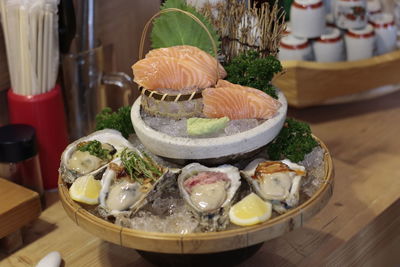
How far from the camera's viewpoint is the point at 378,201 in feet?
4.72

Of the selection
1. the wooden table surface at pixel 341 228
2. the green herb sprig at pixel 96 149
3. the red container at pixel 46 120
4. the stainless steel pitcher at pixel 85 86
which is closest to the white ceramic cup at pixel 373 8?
the wooden table surface at pixel 341 228

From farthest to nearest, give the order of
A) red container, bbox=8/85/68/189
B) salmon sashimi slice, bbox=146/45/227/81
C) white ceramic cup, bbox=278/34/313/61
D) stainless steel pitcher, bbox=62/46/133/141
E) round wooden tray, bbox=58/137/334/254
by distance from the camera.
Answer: white ceramic cup, bbox=278/34/313/61
stainless steel pitcher, bbox=62/46/133/141
red container, bbox=8/85/68/189
salmon sashimi slice, bbox=146/45/227/81
round wooden tray, bbox=58/137/334/254

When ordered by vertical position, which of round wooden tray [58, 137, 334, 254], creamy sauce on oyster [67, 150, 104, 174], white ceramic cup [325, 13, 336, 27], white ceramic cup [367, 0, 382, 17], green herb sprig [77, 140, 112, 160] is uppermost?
white ceramic cup [367, 0, 382, 17]

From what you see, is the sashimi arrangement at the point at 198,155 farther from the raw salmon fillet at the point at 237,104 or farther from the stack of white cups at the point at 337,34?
the stack of white cups at the point at 337,34

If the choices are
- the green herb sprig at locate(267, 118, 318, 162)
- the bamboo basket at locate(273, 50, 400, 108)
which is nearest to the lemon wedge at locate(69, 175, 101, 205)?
the green herb sprig at locate(267, 118, 318, 162)

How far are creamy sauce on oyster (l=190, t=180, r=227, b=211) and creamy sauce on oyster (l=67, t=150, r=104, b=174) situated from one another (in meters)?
0.20

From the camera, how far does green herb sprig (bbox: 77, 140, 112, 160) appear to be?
1.14 metres

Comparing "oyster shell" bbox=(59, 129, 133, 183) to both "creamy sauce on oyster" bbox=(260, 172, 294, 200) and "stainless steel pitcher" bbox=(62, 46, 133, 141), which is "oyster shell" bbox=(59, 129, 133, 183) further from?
"stainless steel pitcher" bbox=(62, 46, 133, 141)

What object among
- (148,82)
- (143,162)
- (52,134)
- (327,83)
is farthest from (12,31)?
(327,83)

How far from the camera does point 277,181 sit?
104 cm

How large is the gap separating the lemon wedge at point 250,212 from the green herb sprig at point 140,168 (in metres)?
0.15

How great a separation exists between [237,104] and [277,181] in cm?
17

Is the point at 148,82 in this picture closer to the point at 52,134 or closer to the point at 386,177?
the point at 52,134

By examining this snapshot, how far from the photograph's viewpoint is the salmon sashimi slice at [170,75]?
115 cm
